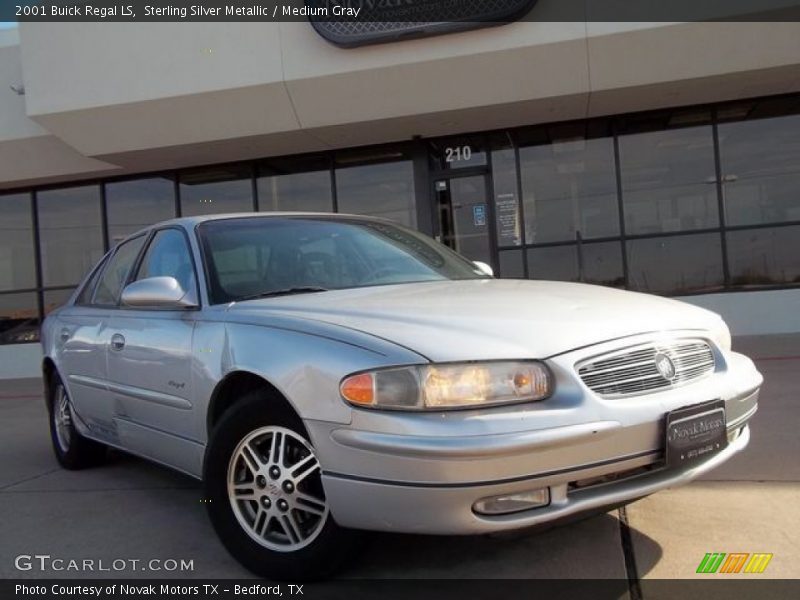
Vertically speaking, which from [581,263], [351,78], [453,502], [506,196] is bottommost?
[453,502]

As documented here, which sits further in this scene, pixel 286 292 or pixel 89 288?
pixel 89 288

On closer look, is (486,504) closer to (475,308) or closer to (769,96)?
(475,308)

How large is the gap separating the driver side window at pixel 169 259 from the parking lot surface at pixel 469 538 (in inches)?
51.2

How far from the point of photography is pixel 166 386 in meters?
3.51

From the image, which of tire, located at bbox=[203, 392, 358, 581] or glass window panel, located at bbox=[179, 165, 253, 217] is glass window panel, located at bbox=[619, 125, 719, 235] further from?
tire, located at bbox=[203, 392, 358, 581]

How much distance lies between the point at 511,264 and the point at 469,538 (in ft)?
27.5

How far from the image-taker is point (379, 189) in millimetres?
11852

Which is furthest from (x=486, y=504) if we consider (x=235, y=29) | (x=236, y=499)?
(x=235, y=29)

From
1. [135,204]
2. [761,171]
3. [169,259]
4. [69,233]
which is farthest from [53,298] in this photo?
[761,171]

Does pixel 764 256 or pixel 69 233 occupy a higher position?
pixel 69 233

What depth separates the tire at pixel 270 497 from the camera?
8.99ft

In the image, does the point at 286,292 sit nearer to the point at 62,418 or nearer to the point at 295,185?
the point at 62,418

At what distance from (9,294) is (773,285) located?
44.1 ft

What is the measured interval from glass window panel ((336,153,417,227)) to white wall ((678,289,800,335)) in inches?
184
